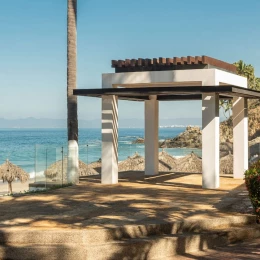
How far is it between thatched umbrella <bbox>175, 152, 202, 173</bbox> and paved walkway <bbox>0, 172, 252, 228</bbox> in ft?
24.4

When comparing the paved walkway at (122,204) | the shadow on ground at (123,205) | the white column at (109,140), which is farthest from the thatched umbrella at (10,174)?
the white column at (109,140)

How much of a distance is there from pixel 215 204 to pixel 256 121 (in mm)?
64289

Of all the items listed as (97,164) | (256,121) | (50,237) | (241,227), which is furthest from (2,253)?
(256,121)

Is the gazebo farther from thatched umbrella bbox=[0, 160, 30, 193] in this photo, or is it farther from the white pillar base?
thatched umbrella bbox=[0, 160, 30, 193]

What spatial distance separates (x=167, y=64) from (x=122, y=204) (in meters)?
6.03

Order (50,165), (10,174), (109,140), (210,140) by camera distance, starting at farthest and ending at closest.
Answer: (10,174) → (109,140) → (50,165) → (210,140)

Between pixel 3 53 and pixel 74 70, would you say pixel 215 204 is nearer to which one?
pixel 74 70

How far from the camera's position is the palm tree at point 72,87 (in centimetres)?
1945

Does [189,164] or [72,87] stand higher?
[72,87]

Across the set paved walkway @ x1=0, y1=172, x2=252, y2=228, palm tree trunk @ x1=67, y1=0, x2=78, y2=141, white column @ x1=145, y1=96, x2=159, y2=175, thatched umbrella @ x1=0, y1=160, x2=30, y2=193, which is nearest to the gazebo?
paved walkway @ x1=0, y1=172, x2=252, y2=228

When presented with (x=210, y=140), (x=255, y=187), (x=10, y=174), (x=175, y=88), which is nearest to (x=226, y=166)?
(x=210, y=140)

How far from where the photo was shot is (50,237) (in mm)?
10352

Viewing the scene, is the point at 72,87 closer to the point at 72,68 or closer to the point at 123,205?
the point at 72,68

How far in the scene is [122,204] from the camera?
14008 millimetres
